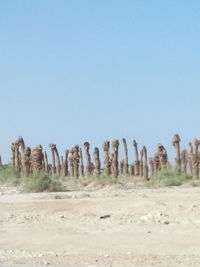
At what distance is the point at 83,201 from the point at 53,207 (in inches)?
50.0

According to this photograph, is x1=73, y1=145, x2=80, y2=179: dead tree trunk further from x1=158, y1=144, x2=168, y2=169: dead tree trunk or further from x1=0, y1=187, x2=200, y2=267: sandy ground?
x1=0, y1=187, x2=200, y2=267: sandy ground

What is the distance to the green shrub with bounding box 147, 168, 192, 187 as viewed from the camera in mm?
35191

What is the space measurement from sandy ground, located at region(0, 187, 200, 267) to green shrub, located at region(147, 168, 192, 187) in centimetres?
1223

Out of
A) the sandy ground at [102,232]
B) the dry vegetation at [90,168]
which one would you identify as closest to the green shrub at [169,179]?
the dry vegetation at [90,168]

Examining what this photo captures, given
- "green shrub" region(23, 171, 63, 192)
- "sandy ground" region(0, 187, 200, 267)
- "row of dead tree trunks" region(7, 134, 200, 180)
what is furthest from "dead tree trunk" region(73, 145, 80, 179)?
"sandy ground" region(0, 187, 200, 267)

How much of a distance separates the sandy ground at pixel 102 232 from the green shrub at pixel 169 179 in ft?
40.1

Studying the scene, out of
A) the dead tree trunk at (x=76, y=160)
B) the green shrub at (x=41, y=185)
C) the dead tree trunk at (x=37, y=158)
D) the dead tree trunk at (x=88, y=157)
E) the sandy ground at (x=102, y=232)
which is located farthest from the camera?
the dead tree trunk at (x=88, y=157)

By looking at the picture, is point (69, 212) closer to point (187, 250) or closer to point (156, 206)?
point (156, 206)

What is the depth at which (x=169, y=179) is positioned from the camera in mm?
35719

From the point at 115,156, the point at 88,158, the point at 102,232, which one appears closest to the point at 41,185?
the point at 115,156

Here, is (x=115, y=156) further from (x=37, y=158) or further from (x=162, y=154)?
(x=37, y=158)

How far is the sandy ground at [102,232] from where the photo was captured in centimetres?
1360

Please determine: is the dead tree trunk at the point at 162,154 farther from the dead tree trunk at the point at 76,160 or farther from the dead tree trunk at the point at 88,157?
the dead tree trunk at the point at 88,157

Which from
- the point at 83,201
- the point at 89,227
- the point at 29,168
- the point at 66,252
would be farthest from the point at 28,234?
the point at 29,168
